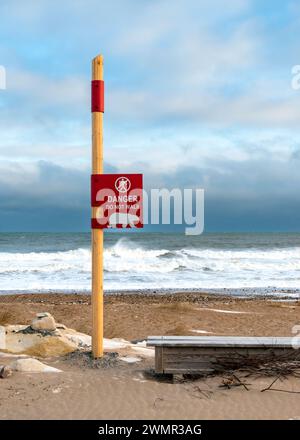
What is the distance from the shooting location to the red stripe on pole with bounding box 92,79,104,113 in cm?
689

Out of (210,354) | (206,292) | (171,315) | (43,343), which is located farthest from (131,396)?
(206,292)

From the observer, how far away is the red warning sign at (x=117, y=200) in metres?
6.71

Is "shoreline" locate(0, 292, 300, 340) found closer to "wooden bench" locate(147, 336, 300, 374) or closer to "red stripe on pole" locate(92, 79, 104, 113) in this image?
"wooden bench" locate(147, 336, 300, 374)

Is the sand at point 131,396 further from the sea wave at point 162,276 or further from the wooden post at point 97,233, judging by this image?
the sea wave at point 162,276

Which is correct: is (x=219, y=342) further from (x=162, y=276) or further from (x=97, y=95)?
(x=162, y=276)

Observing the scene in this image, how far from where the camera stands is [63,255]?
4184cm

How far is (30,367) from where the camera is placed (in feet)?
21.4

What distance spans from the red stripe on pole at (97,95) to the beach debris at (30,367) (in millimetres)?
3339

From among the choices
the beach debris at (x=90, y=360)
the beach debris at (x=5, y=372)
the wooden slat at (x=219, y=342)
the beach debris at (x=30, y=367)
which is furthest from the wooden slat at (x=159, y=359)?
the beach debris at (x=5, y=372)

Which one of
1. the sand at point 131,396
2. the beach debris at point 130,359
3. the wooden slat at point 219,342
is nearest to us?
the sand at point 131,396
